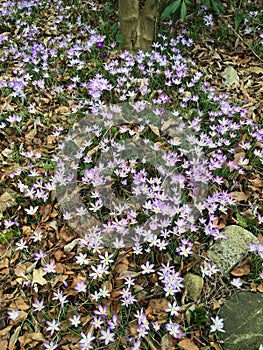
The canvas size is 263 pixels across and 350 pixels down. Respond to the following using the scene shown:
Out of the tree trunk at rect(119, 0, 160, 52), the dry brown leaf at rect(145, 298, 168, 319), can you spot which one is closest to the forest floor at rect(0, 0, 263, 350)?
the dry brown leaf at rect(145, 298, 168, 319)

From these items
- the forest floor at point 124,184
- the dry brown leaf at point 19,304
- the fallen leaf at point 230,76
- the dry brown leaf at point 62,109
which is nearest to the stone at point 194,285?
the forest floor at point 124,184

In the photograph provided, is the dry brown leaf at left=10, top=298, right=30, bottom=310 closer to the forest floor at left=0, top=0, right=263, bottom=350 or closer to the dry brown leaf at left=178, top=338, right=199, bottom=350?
the forest floor at left=0, top=0, right=263, bottom=350

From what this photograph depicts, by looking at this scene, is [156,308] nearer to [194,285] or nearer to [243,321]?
[194,285]

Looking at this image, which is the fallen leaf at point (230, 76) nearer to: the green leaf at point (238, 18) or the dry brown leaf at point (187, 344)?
the green leaf at point (238, 18)

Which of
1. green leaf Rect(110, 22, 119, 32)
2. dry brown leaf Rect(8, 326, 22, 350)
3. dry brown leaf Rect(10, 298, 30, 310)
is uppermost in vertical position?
green leaf Rect(110, 22, 119, 32)

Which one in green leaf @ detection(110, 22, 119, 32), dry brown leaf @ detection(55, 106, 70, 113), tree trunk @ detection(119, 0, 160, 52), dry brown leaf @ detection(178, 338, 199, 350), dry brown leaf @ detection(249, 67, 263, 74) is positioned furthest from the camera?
green leaf @ detection(110, 22, 119, 32)

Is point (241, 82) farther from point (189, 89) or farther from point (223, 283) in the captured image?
point (223, 283)
